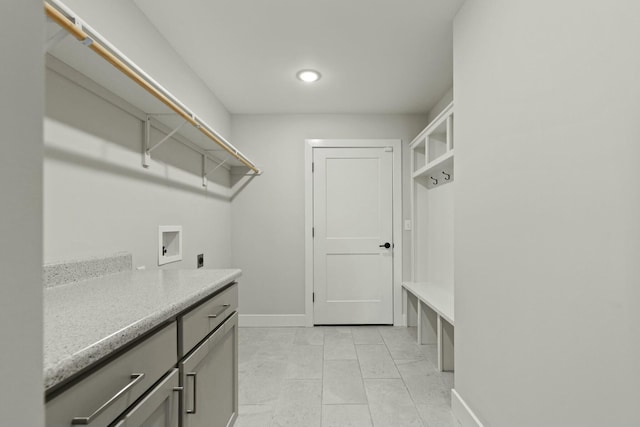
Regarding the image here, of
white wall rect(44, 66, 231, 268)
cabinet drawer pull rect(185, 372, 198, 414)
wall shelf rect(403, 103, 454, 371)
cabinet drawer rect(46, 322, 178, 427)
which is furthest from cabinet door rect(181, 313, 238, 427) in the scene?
wall shelf rect(403, 103, 454, 371)

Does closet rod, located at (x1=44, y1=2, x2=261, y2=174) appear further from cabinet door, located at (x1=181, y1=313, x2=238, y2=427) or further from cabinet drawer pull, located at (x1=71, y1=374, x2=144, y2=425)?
cabinet door, located at (x1=181, y1=313, x2=238, y2=427)

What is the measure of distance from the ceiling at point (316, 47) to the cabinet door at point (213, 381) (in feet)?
5.55

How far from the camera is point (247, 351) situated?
9.33 feet

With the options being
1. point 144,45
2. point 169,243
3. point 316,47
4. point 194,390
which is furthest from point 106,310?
point 316,47

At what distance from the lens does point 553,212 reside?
1.07 metres

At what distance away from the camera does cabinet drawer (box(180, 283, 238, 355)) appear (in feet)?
3.66

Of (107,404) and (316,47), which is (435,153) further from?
(107,404)

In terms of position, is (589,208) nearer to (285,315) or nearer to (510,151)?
(510,151)

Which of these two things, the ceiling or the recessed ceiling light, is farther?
the recessed ceiling light

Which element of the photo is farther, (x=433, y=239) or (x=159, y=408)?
(x=433, y=239)

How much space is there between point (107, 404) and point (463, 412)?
1.75 meters

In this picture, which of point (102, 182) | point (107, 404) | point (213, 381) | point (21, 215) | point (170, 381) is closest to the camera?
point (21, 215)

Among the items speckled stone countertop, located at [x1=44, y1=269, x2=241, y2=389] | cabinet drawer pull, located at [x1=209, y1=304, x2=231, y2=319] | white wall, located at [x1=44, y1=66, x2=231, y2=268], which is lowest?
cabinet drawer pull, located at [x1=209, y1=304, x2=231, y2=319]

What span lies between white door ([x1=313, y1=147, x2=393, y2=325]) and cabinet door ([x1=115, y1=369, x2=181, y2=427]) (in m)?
2.57
